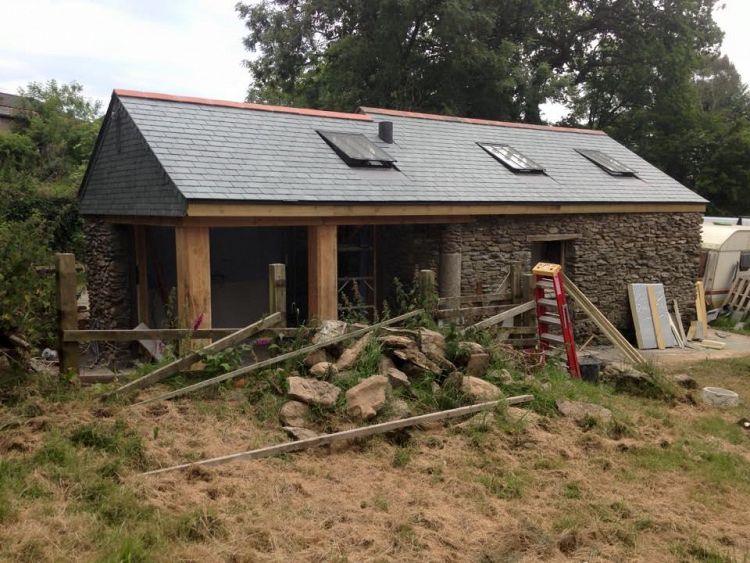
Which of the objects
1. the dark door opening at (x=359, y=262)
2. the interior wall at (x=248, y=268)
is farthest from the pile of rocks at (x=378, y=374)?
the dark door opening at (x=359, y=262)

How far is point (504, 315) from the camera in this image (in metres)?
8.09

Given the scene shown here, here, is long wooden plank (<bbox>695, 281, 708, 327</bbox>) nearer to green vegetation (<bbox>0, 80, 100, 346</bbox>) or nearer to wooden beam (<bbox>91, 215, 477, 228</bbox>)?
wooden beam (<bbox>91, 215, 477, 228</bbox>)

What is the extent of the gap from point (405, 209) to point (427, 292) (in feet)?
9.01

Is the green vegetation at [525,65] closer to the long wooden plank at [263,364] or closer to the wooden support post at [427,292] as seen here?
the wooden support post at [427,292]

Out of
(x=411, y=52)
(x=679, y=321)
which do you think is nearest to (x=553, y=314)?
(x=679, y=321)

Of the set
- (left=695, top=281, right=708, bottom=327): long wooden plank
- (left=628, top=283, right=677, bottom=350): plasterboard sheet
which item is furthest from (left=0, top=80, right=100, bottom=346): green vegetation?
(left=695, top=281, right=708, bottom=327): long wooden plank

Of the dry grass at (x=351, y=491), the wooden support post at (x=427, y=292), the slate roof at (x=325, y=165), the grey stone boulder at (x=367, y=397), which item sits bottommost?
the dry grass at (x=351, y=491)

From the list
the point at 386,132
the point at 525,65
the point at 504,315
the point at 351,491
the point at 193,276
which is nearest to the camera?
the point at 351,491

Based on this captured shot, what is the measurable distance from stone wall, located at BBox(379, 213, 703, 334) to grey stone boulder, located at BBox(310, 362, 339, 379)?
517cm

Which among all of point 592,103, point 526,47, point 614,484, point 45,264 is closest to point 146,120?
point 45,264

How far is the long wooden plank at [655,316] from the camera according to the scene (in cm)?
1323

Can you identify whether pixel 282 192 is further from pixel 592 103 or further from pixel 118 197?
pixel 592 103

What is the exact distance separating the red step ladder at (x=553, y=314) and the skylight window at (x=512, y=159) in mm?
4499

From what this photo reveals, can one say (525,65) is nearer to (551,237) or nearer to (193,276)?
(551,237)
